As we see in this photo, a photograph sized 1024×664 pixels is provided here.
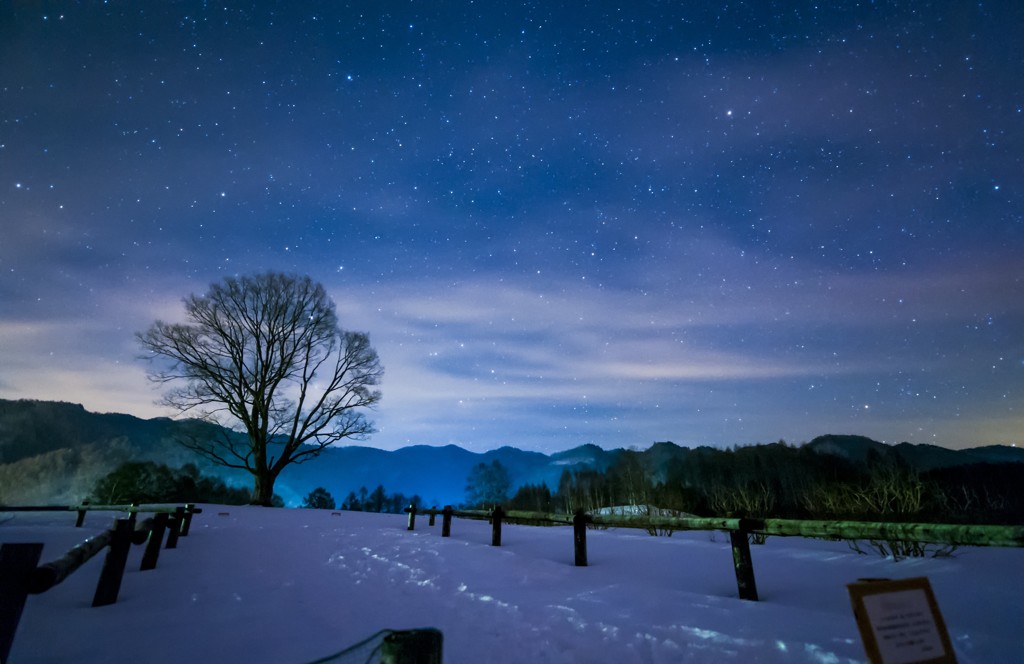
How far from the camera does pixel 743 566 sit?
4.75 m

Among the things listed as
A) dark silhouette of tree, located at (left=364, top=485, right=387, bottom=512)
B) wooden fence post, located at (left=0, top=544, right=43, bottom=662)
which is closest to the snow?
wooden fence post, located at (left=0, top=544, right=43, bottom=662)

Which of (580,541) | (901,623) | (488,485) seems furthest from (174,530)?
(488,485)

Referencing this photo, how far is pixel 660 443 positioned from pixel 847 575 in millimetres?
204847

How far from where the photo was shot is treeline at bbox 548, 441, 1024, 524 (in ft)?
42.8

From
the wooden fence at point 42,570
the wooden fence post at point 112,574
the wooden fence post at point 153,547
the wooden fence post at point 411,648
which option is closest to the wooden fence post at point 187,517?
the wooden fence post at point 153,547

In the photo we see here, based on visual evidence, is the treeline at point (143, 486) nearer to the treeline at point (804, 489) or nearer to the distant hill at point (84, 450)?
the distant hill at point (84, 450)

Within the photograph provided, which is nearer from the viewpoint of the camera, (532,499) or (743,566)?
(743,566)

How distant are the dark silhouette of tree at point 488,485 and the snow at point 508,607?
6005cm

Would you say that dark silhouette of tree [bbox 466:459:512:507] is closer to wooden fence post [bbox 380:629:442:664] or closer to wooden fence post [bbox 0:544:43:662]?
wooden fence post [bbox 0:544:43:662]

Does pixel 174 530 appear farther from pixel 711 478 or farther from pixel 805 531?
pixel 711 478

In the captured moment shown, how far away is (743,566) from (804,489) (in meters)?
57.8

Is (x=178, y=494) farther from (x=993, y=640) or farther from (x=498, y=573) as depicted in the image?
(x=993, y=640)

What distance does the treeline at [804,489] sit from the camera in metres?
13.1

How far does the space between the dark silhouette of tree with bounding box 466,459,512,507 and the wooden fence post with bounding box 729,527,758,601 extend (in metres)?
62.3
